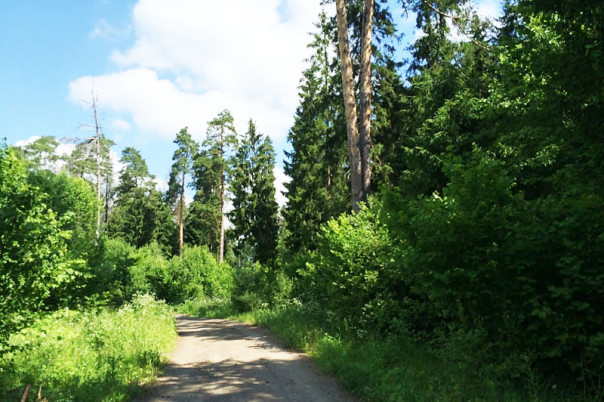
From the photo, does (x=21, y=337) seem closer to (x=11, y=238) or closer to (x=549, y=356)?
(x=11, y=238)

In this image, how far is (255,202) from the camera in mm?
34938

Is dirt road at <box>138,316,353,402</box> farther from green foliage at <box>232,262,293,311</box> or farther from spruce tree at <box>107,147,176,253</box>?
spruce tree at <box>107,147,176,253</box>

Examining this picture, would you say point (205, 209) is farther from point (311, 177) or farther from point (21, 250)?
point (21, 250)

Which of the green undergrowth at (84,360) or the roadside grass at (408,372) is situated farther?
the green undergrowth at (84,360)

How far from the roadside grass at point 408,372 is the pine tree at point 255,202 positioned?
23.1 m

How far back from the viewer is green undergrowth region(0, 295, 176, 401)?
6.82 metres

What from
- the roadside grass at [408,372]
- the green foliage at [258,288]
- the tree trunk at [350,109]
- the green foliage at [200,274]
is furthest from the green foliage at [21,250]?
the green foliage at [200,274]

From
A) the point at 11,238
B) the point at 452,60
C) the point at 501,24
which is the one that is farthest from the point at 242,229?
the point at 11,238

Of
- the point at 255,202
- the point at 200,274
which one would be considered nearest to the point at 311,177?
the point at 255,202

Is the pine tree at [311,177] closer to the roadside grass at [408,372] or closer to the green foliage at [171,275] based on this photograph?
the green foliage at [171,275]

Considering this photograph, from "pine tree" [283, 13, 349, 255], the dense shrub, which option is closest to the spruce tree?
"pine tree" [283, 13, 349, 255]

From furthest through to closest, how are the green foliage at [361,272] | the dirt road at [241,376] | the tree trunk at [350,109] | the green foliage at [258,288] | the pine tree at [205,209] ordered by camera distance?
the pine tree at [205,209], the green foliage at [258,288], the tree trunk at [350,109], the green foliage at [361,272], the dirt road at [241,376]

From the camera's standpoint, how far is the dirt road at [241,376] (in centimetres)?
693

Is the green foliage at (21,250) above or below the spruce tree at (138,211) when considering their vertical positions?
below
